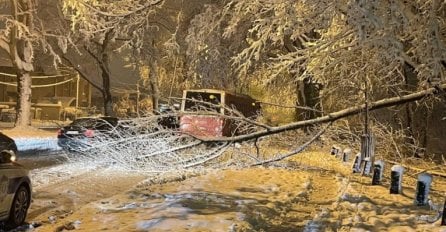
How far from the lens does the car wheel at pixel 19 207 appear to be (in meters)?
8.62

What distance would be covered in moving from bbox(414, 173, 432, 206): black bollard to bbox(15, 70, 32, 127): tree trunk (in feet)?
67.7

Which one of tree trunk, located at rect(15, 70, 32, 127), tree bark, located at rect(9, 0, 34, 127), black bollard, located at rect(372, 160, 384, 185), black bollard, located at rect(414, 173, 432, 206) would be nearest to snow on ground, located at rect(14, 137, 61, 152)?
tree trunk, located at rect(15, 70, 32, 127)

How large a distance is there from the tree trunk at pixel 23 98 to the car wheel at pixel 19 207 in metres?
18.1

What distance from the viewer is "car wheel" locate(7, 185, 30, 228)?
8.62 metres

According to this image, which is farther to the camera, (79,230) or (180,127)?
(180,127)

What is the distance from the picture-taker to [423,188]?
10.1 metres

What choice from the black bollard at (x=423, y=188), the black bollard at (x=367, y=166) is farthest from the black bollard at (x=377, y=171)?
the black bollard at (x=423, y=188)

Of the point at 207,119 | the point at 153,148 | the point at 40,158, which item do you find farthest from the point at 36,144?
the point at 153,148

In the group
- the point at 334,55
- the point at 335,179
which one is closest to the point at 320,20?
the point at 334,55

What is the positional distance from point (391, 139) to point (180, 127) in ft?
24.7

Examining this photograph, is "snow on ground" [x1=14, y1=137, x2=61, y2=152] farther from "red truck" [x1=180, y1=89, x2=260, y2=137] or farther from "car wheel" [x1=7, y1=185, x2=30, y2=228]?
"car wheel" [x1=7, y1=185, x2=30, y2=228]

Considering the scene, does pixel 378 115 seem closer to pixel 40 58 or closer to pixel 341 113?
pixel 341 113

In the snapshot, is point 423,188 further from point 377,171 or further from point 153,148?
point 153,148

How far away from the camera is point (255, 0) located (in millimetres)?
10984
